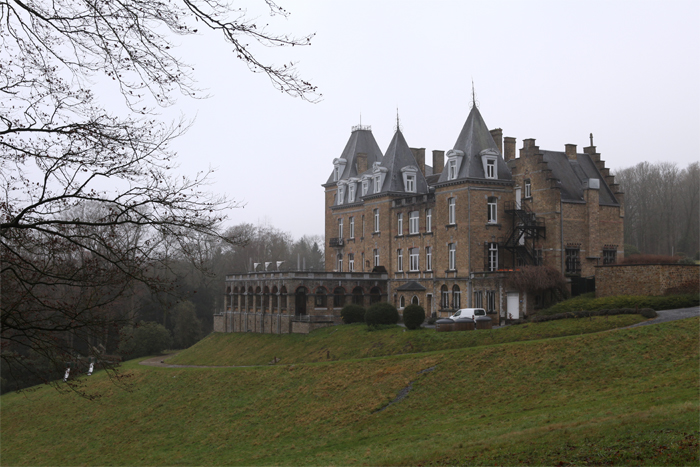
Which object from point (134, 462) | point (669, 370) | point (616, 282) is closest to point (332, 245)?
point (616, 282)

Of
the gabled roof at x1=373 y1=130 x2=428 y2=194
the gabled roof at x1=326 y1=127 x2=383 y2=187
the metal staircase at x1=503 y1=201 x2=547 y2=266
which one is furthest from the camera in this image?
the gabled roof at x1=326 y1=127 x2=383 y2=187

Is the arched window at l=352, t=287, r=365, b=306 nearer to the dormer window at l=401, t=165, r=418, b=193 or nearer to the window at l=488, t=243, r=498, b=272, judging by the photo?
the dormer window at l=401, t=165, r=418, b=193

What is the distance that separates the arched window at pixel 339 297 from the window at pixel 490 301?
13.5 metres

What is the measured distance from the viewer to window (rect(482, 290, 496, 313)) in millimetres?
43644

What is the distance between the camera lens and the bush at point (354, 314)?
49.0 meters

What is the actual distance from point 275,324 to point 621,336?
32.5 meters

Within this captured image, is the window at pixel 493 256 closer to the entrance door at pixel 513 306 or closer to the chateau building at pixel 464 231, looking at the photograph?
the chateau building at pixel 464 231

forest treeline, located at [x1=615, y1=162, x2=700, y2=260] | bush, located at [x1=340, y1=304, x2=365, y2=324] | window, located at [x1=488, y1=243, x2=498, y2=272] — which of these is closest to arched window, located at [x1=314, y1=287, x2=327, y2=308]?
bush, located at [x1=340, y1=304, x2=365, y2=324]

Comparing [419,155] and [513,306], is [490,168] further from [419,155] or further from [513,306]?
[419,155]

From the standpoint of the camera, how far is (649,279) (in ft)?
120

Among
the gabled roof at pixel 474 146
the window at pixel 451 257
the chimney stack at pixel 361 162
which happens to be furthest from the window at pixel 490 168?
the chimney stack at pixel 361 162

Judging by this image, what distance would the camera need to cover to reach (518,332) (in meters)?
34.0

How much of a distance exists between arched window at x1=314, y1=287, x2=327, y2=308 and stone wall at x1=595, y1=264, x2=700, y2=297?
2187cm

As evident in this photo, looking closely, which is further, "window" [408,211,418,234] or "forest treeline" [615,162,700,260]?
"forest treeline" [615,162,700,260]
